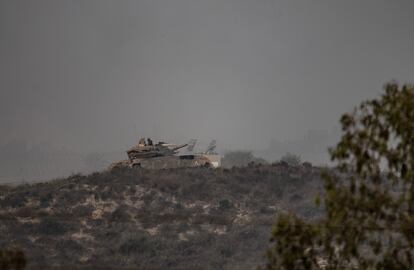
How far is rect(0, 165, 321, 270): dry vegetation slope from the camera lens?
146 ft

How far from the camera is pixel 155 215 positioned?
51.3 m

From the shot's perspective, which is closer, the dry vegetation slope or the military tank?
the dry vegetation slope

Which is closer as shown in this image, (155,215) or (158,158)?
(155,215)

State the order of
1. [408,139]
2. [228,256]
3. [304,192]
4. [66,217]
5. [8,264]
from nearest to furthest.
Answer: [408,139]
[8,264]
[228,256]
[66,217]
[304,192]

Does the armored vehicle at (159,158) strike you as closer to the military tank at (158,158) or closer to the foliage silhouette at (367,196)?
the military tank at (158,158)

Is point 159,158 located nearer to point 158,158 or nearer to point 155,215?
point 158,158

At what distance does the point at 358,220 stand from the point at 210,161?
43.9 m

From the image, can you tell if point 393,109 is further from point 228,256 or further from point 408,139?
point 228,256

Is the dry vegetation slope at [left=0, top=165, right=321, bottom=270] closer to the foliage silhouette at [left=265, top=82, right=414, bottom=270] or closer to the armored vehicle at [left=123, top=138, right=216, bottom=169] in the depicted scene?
the armored vehicle at [left=123, top=138, right=216, bottom=169]

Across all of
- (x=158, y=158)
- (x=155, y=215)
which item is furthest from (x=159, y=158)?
(x=155, y=215)

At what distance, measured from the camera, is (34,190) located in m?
56.1

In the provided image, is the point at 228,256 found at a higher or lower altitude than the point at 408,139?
lower

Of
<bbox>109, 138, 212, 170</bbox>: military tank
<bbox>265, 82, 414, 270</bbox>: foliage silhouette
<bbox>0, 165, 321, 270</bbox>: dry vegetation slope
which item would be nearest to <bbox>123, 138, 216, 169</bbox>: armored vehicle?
<bbox>109, 138, 212, 170</bbox>: military tank

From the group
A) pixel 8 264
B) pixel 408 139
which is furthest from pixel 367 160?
pixel 8 264
